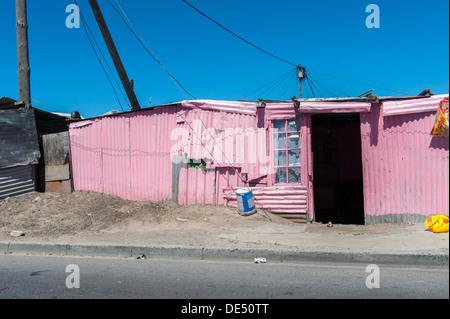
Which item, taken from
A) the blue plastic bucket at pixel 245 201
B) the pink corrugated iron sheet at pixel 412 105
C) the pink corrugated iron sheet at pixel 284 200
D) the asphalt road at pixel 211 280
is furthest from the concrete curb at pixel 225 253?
the pink corrugated iron sheet at pixel 412 105

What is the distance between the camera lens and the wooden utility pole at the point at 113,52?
1180cm

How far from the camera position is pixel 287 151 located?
9.10 metres

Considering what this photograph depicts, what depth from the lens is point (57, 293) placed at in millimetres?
4770

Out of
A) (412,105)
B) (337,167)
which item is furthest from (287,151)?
(337,167)

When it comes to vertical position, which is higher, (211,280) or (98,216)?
(98,216)

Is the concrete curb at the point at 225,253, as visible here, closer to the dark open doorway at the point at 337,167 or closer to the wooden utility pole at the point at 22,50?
the wooden utility pole at the point at 22,50

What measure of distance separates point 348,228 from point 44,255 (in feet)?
20.1

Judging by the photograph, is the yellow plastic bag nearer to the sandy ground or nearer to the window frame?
the sandy ground

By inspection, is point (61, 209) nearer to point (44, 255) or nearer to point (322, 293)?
point (44, 255)

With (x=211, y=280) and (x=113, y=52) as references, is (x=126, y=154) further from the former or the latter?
(x=211, y=280)

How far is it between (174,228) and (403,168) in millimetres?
5036

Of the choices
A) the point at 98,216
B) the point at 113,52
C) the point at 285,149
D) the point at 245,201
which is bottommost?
the point at 98,216

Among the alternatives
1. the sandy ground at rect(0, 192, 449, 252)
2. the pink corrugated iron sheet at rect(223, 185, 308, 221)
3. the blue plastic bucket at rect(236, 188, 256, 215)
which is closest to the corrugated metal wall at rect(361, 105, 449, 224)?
the sandy ground at rect(0, 192, 449, 252)
